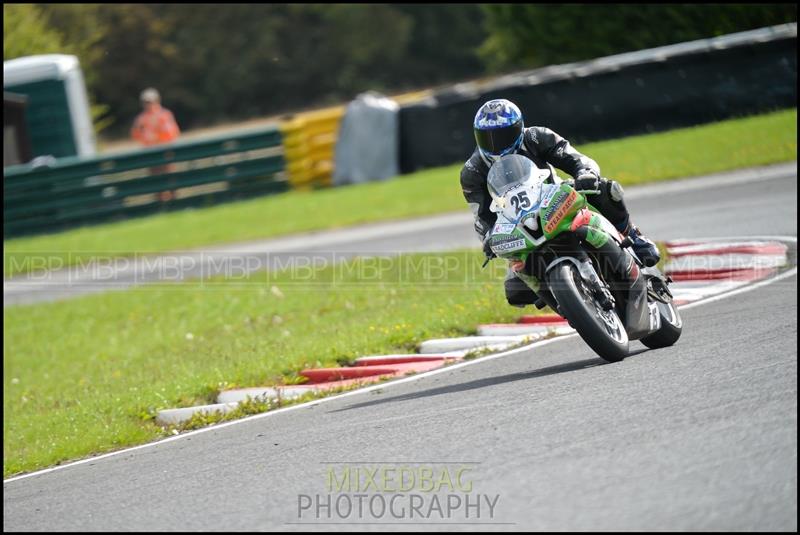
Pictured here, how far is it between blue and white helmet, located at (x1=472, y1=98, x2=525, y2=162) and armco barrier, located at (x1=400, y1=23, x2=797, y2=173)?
11.8 meters

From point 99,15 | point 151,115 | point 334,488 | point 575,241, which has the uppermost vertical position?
point 99,15

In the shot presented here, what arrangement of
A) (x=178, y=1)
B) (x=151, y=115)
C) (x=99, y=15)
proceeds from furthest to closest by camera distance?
(x=178, y=1), (x=99, y=15), (x=151, y=115)

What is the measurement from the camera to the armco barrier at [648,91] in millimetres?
18406

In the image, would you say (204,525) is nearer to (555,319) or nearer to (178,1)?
(555,319)

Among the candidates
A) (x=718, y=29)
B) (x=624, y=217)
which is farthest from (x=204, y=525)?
(x=718, y=29)

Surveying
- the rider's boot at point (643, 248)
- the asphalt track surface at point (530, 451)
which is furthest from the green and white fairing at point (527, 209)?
the asphalt track surface at point (530, 451)

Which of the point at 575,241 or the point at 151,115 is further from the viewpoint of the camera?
the point at 151,115

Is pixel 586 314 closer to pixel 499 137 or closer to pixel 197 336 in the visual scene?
pixel 499 137

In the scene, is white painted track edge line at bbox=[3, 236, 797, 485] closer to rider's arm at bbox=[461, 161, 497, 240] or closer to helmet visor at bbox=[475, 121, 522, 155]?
rider's arm at bbox=[461, 161, 497, 240]

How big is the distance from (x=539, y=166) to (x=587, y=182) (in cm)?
51

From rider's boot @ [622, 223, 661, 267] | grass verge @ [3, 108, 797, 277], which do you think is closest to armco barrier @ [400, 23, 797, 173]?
grass verge @ [3, 108, 797, 277]

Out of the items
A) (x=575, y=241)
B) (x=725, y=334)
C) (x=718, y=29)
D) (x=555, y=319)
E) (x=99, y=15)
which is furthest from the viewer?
(x=99, y=15)

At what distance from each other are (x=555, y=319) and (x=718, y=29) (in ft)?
59.7

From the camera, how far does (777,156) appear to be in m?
16.3
